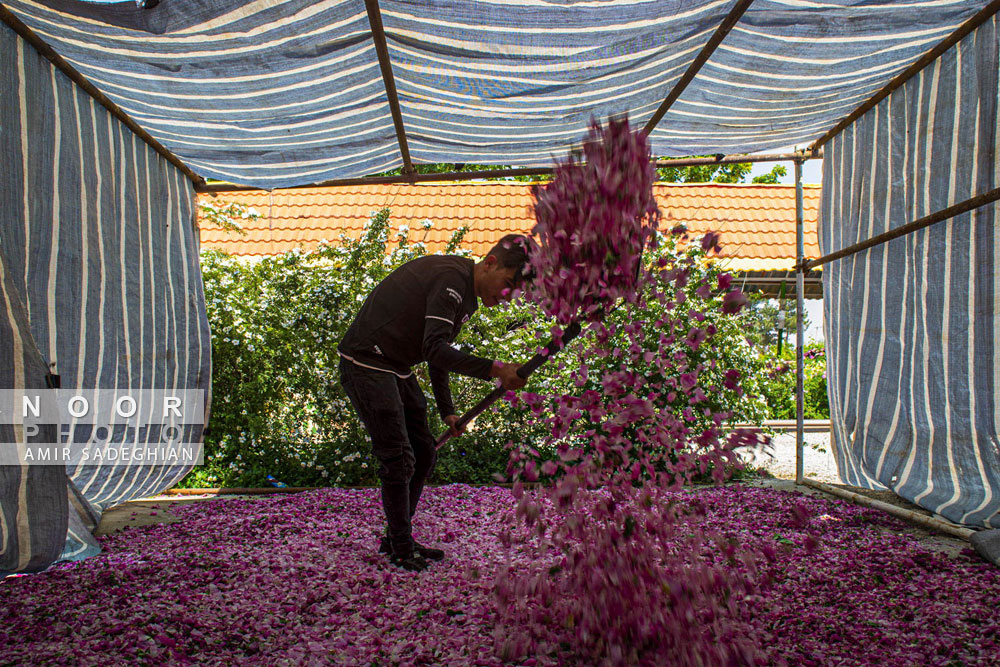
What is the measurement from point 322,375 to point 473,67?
2899 millimetres

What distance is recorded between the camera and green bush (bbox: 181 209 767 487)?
17.2 ft

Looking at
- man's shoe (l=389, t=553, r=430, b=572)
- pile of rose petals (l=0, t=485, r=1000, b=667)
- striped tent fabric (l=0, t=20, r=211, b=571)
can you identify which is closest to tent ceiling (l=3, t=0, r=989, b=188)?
striped tent fabric (l=0, t=20, r=211, b=571)

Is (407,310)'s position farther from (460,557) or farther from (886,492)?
(886,492)

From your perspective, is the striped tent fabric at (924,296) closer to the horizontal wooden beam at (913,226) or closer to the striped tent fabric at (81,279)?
the horizontal wooden beam at (913,226)

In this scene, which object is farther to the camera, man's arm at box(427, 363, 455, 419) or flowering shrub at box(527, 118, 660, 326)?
man's arm at box(427, 363, 455, 419)

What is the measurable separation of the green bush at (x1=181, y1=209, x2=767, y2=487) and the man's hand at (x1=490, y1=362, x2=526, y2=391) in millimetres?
2556

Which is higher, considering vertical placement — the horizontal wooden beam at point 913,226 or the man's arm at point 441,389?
the horizontal wooden beam at point 913,226

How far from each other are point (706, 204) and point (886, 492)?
7.82 meters

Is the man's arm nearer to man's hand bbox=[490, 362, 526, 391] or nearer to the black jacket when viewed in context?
the black jacket

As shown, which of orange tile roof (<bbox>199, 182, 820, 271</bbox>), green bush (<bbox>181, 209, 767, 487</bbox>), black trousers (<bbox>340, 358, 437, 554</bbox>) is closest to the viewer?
black trousers (<bbox>340, 358, 437, 554</bbox>)

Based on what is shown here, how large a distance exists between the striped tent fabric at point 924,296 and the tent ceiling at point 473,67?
12.0 inches

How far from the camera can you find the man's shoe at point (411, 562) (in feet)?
10.0

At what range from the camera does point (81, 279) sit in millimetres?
3777

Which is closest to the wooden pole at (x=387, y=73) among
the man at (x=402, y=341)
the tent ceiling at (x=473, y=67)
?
the tent ceiling at (x=473, y=67)
